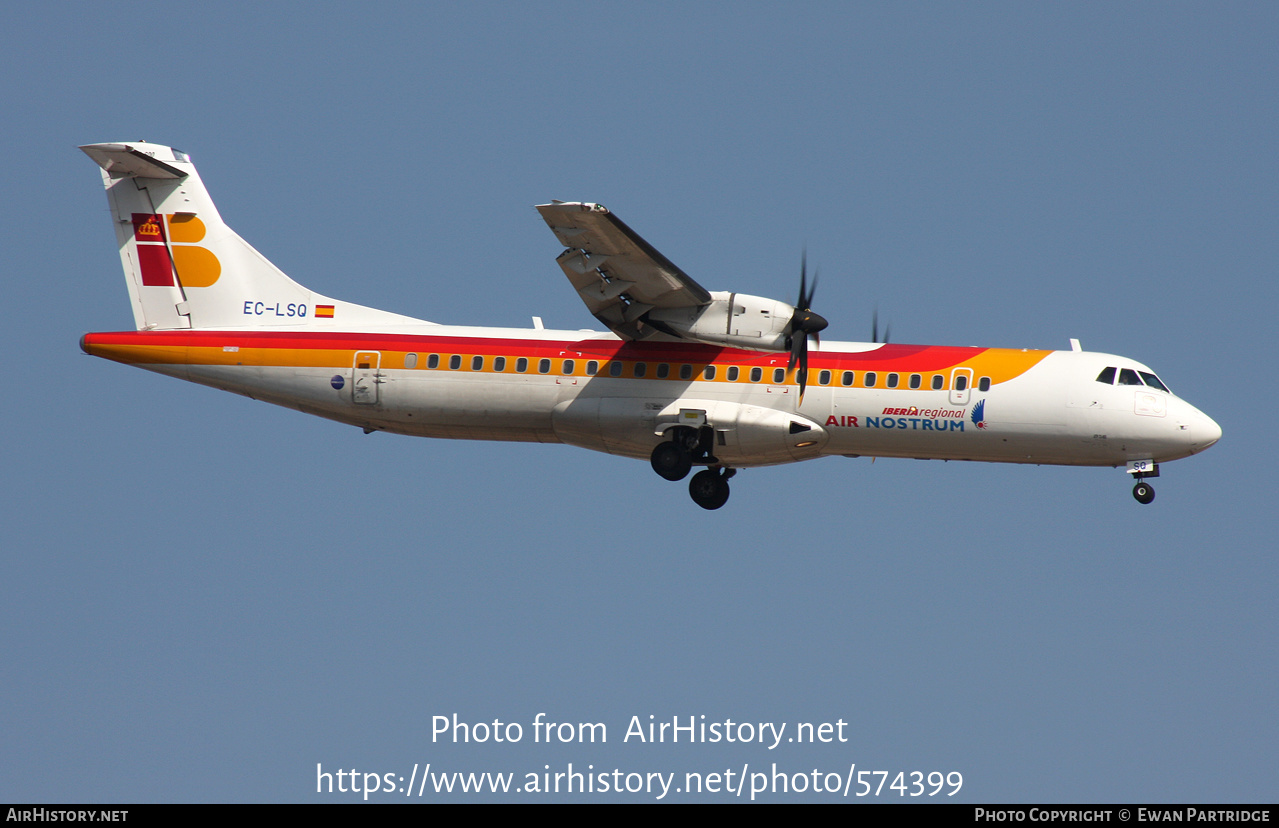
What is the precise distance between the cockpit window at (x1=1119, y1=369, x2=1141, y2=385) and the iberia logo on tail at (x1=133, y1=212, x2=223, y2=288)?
17415 millimetres

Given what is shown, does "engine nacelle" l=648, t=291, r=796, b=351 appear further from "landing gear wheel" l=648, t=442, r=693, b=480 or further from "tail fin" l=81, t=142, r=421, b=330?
"tail fin" l=81, t=142, r=421, b=330

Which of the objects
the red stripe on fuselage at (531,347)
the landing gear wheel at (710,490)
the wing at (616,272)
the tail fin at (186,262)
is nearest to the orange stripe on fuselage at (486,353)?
the red stripe on fuselage at (531,347)

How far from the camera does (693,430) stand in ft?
77.6

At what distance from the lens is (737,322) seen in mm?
23078

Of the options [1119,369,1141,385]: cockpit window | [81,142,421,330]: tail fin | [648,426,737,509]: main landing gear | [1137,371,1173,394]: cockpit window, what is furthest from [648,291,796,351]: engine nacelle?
[1137,371,1173,394]: cockpit window

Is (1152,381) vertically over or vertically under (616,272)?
under

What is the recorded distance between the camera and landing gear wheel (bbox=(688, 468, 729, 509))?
25.1 meters

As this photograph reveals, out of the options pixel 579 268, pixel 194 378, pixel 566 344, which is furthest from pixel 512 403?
pixel 194 378

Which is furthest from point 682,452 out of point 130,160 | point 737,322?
point 130,160

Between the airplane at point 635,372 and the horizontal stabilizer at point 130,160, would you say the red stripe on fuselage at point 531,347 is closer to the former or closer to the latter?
the airplane at point 635,372

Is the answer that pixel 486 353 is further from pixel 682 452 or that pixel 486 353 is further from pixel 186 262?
pixel 186 262

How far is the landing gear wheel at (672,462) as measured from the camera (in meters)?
23.7

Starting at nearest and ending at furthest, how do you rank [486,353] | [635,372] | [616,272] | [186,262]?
[616,272], [635,372], [486,353], [186,262]

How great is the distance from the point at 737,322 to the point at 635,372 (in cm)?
224
